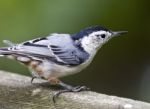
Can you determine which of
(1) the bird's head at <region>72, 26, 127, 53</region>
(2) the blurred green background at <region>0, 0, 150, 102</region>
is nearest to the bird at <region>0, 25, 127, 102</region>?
(1) the bird's head at <region>72, 26, 127, 53</region>

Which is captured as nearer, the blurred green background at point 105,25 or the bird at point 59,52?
the bird at point 59,52

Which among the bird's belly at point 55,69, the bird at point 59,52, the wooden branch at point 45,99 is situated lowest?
the wooden branch at point 45,99

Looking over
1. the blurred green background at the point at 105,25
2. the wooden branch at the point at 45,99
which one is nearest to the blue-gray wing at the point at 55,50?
the wooden branch at the point at 45,99

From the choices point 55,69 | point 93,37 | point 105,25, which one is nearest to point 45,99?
point 55,69

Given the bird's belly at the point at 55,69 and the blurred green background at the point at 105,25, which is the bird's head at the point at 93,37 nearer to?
the bird's belly at the point at 55,69

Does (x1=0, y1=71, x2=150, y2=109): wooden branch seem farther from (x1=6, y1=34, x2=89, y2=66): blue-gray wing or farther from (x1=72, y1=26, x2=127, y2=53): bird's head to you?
(x1=72, y1=26, x2=127, y2=53): bird's head

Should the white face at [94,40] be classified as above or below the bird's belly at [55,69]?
above

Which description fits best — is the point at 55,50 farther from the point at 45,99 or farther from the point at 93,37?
the point at 45,99

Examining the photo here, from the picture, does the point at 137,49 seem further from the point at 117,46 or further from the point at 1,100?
the point at 1,100
